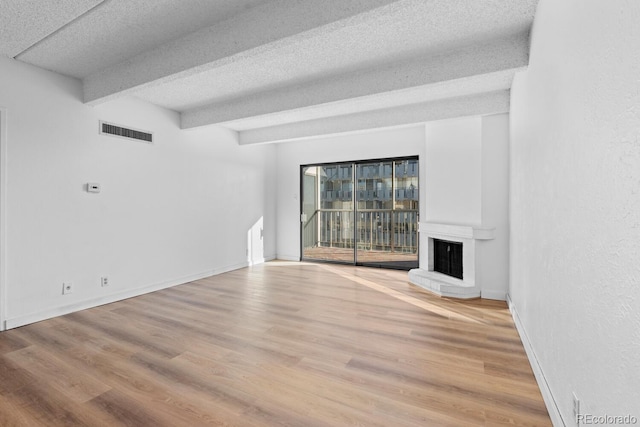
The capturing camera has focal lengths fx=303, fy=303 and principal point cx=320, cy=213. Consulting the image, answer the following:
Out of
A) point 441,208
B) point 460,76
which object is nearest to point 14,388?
point 460,76

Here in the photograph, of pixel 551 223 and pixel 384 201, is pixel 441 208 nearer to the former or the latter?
pixel 384 201

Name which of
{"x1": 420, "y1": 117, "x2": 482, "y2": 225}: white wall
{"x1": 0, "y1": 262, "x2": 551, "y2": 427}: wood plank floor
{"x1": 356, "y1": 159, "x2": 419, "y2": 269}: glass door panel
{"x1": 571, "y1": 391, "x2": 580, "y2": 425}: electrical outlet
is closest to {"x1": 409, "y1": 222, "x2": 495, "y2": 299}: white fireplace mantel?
{"x1": 420, "y1": 117, "x2": 482, "y2": 225}: white wall

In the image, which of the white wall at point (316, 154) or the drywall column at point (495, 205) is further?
the white wall at point (316, 154)

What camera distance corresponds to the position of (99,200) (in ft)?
11.9

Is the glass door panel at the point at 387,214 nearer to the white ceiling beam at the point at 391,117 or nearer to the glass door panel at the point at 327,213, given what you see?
the glass door panel at the point at 327,213

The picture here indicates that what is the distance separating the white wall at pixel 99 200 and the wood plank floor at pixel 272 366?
47cm

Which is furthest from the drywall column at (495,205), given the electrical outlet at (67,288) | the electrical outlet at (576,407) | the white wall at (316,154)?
the electrical outlet at (67,288)

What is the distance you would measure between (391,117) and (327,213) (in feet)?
9.73

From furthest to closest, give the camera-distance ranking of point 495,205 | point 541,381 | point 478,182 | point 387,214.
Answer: point 387,214 < point 478,182 < point 495,205 < point 541,381

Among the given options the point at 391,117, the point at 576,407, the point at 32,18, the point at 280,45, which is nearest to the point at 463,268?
the point at 391,117

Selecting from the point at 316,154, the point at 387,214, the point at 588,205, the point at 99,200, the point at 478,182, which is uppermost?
the point at 316,154

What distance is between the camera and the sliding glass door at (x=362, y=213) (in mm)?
5820

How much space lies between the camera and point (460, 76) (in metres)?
2.76
